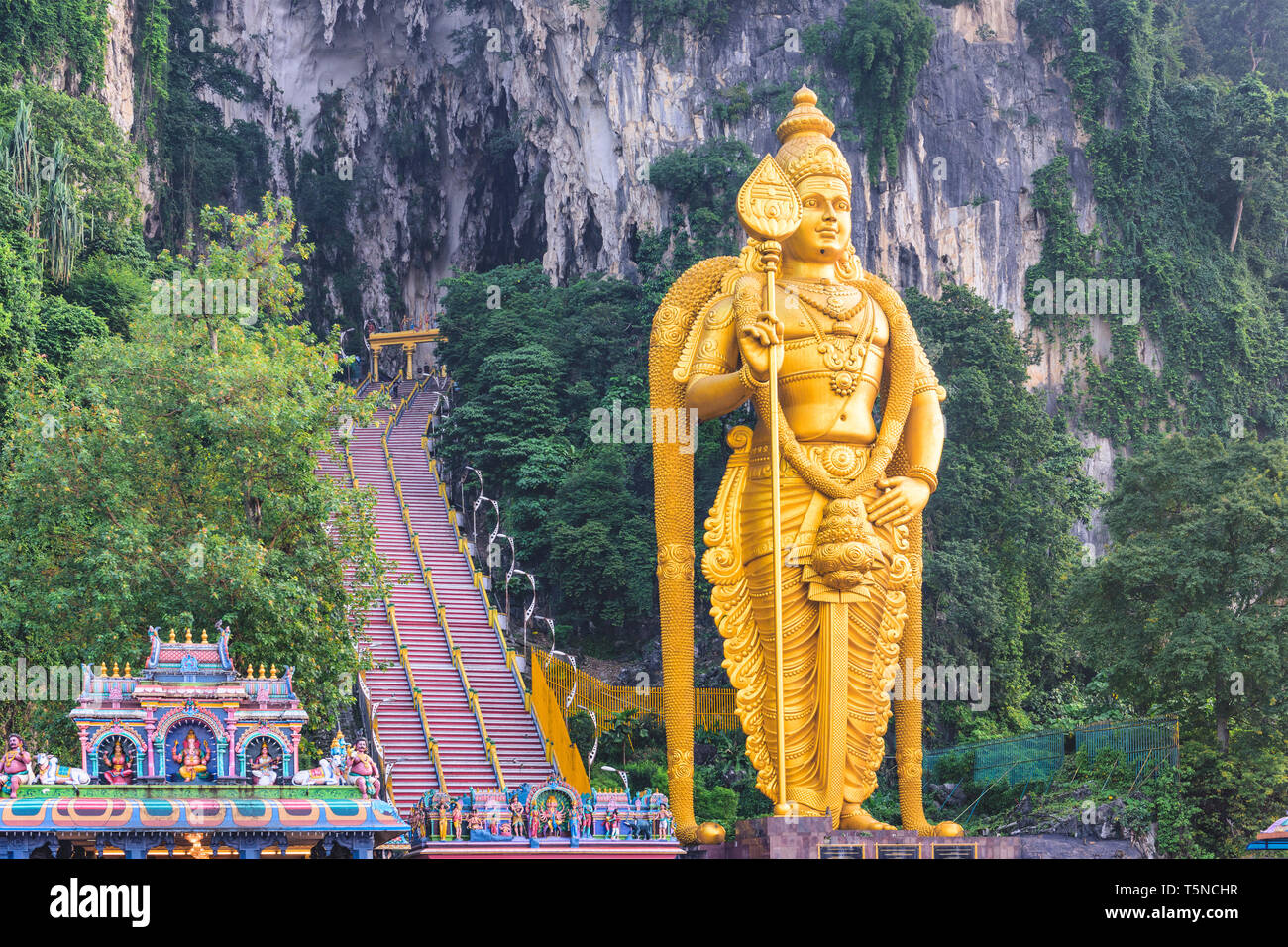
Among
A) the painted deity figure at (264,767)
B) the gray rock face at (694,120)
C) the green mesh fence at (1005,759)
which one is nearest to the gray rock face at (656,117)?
the gray rock face at (694,120)

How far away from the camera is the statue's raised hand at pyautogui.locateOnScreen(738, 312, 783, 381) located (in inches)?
536

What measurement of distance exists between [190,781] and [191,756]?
0.87 feet

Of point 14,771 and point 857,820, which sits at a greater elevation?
point 14,771

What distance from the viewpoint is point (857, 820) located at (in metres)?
A: 13.8

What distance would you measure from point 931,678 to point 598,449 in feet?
20.8

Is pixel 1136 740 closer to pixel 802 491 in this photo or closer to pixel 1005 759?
pixel 1005 759

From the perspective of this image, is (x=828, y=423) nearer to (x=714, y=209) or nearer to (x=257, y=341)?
(x=257, y=341)

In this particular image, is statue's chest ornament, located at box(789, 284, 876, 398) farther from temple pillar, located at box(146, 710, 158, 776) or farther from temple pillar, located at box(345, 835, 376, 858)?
temple pillar, located at box(146, 710, 158, 776)

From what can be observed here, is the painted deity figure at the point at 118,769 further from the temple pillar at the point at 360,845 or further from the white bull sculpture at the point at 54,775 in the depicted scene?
the temple pillar at the point at 360,845

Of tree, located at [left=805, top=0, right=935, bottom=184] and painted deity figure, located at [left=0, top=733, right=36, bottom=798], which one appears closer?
painted deity figure, located at [left=0, top=733, right=36, bottom=798]

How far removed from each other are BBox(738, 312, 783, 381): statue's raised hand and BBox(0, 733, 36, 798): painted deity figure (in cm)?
605

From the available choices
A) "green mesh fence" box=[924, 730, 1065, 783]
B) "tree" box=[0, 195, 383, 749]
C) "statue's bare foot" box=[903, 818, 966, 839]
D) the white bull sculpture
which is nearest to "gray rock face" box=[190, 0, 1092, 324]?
"green mesh fence" box=[924, 730, 1065, 783]

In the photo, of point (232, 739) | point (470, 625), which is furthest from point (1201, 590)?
point (232, 739)

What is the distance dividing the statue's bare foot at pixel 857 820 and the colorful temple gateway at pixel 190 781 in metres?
3.75
